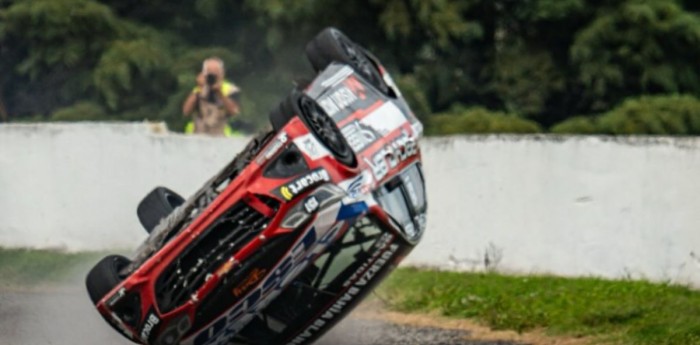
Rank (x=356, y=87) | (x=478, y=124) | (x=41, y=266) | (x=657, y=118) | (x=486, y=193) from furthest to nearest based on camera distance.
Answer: (x=478, y=124) < (x=41, y=266) < (x=657, y=118) < (x=486, y=193) < (x=356, y=87)

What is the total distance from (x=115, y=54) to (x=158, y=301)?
8.71 m

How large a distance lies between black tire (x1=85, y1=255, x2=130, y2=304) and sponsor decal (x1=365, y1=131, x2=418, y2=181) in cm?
139

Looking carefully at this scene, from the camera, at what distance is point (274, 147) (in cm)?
811

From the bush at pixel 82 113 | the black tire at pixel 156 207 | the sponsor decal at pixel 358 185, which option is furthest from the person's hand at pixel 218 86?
the sponsor decal at pixel 358 185

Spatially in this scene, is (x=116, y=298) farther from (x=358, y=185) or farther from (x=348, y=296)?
(x=358, y=185)

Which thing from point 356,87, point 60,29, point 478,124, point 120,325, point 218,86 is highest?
point 356,87

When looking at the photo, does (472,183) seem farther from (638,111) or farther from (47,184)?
(47,184)

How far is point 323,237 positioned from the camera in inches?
313

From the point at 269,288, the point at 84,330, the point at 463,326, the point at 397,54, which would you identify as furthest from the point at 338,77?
the point at 397,54

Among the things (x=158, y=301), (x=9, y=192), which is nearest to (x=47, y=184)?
(x=9, y=192)

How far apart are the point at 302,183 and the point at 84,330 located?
2.94 meters

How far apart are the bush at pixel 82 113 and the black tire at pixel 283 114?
314 inches

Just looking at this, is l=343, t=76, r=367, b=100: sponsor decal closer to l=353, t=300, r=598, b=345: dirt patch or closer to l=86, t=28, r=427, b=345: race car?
l=86, t=28, r=427, b=345: race car

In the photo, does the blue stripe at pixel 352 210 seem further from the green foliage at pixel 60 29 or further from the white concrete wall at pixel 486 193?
the green foliage at pixel 60 29
